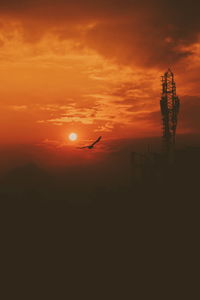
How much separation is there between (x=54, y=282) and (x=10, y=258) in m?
13.8

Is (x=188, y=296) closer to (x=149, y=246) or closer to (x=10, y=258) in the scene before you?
(x=149, y=246)

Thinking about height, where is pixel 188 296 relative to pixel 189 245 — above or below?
below

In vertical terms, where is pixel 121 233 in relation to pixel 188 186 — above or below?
below

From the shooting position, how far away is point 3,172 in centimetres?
18938

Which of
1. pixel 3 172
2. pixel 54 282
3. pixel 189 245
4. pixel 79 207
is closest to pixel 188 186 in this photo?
pixel 189 245

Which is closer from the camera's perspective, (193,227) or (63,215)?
(193,227)

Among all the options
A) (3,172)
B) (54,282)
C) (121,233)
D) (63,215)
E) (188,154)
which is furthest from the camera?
(3,172)

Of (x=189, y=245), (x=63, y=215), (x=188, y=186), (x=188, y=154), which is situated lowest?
(x=63, y=215)

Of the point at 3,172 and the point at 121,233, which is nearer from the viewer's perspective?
the point at 121,233

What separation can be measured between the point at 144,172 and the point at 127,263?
697 inches

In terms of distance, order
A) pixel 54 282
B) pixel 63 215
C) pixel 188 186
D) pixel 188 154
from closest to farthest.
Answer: pixel 54 282, pixel 188 186, pixel 188 154, pixel 63 215

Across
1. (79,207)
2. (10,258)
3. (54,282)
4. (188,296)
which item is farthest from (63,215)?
(188,296)

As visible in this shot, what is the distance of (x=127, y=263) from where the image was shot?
38344 millimetres

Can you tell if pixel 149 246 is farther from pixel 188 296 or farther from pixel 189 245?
pixel 188 296
